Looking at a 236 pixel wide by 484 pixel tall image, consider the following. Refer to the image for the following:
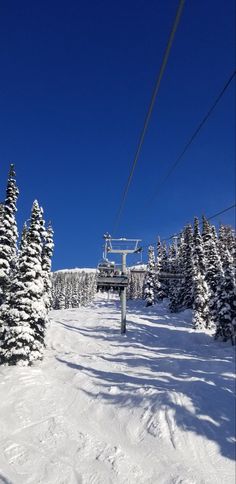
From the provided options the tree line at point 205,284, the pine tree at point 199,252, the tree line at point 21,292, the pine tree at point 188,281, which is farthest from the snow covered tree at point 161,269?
the tree line at point 21,292

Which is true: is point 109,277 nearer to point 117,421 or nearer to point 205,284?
point 205,284

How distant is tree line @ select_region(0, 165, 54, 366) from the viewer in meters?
26.4

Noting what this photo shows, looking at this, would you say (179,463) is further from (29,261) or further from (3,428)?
(29,261)

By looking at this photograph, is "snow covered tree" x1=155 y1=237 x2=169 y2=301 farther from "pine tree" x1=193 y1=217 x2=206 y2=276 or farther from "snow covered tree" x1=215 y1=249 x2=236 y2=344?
"snow covered tree" x1=215 y1=249 x2=236 y2=344

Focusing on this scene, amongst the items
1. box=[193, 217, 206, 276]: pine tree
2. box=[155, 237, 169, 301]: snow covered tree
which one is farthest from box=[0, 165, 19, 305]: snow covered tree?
box=[155, 237, 169, 301]: snow covered tree

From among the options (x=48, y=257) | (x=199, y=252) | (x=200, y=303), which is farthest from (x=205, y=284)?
(x=48, y=257)

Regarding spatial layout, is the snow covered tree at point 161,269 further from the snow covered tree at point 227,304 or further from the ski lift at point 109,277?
the ski lift at point 109,277

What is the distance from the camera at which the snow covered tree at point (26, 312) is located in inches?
1037

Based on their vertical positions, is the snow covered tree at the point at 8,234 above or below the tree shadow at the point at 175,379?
above

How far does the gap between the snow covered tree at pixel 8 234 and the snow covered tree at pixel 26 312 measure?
1.34 m

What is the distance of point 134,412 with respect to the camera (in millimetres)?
16781

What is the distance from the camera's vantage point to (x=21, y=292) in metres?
28.0

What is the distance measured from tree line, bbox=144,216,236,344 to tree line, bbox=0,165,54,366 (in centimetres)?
1238

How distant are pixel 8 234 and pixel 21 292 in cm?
558
